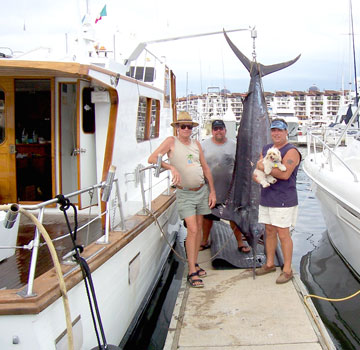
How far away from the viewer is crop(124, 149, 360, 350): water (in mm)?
4422

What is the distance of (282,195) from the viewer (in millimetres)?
3977

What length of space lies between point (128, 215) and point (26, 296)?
2.16 metres

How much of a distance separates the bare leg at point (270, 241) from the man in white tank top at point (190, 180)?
0.66 metres

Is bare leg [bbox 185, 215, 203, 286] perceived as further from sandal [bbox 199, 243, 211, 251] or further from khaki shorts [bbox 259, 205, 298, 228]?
sandal [bbox 199, 243, 211, 251]

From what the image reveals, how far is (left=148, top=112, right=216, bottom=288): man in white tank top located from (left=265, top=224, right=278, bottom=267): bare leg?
66cm

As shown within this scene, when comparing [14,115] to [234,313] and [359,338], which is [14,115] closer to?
[234,313]

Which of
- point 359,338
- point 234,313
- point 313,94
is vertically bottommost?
point 359,338

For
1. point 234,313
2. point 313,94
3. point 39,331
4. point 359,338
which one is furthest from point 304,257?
point 313,94

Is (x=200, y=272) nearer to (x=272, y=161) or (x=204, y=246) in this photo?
(x=204, y=246)

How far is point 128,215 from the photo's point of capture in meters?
4.44

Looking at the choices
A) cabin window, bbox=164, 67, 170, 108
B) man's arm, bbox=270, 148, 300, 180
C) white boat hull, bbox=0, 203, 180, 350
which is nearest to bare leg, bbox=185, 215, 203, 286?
white boat hull, bbox=0, 203, 180, 350

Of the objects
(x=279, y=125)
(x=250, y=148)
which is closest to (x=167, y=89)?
(x=250, y=148)

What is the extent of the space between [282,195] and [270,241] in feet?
1.92

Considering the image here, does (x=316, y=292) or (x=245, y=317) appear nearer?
(x=245, y=317)
